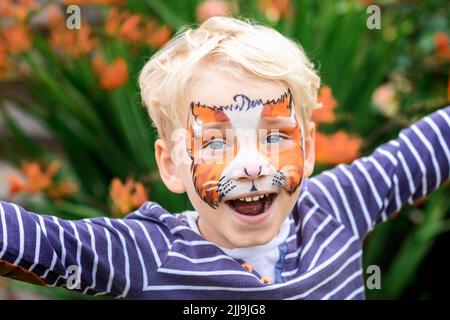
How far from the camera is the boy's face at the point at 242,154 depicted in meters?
1.09

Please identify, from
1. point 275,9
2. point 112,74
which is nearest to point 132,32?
point 112,74

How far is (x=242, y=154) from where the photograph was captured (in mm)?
1086

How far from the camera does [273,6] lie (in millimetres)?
2111

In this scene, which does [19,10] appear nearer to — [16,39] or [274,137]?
[16,39]

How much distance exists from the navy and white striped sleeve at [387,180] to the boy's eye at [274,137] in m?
0.21

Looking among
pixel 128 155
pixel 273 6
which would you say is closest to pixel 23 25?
pixel 128 155

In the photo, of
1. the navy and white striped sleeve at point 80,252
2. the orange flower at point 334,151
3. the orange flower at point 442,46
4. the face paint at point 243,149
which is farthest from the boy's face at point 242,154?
the orange flower at point 442,46

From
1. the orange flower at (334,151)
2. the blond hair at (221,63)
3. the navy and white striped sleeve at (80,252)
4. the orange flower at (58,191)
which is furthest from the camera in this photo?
the orange flower at (58,191)

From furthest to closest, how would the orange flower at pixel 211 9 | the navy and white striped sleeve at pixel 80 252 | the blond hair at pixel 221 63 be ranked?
1. the orange flower at pixel 211 9
2. the blond hair at pixel 221 63
3. the navy and white striped sleeve at pixel 80 252

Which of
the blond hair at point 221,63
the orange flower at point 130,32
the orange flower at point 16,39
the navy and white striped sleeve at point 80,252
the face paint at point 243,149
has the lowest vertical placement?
the navy and white striped sleeve at point 80,252

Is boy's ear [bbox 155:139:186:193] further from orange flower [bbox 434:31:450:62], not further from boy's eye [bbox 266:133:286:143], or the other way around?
orange flower [bbox 434:31:450:62]

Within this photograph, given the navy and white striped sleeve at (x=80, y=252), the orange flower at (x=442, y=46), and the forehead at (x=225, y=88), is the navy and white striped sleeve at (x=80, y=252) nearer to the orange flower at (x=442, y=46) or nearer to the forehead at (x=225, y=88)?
the forehead at (x=225, y=88)

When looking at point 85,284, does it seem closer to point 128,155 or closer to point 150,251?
point 150,251

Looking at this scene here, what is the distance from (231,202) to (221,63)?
205mm
